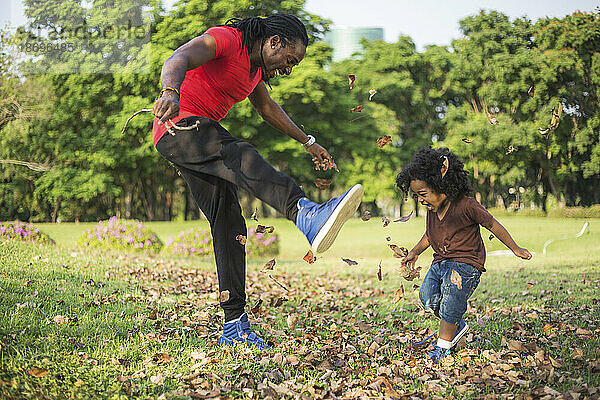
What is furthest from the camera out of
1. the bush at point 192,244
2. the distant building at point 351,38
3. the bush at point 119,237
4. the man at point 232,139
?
the distant building at point 351,38

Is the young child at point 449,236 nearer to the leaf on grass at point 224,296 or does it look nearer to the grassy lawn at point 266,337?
the grassy lawn at point 266,337

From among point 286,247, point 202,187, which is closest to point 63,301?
point 202,187

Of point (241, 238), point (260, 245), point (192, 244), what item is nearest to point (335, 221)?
point (241, 238)

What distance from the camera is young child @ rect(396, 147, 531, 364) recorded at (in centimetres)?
294

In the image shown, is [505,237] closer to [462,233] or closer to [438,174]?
[462,233]

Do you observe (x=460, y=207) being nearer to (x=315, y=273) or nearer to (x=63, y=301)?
(x=63, y=301)

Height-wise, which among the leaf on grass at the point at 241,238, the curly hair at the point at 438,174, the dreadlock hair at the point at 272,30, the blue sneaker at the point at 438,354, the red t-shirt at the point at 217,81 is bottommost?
the blue sneaker at the point at 438,354

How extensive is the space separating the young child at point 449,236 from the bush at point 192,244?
22.4 ft

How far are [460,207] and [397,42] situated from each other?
870 inches

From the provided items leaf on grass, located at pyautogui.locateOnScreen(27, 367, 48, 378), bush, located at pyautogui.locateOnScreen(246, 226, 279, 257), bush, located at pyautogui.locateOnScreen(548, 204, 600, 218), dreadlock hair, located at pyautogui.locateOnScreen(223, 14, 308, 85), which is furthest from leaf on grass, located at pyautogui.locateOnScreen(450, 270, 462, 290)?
bush, located at pyautogui.locateOnScreen(548, 204, 600, 218)

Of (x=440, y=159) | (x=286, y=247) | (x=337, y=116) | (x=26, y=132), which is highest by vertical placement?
(x=337, y=116)

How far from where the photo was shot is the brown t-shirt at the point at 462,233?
2.96m

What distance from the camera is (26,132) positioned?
1249cm

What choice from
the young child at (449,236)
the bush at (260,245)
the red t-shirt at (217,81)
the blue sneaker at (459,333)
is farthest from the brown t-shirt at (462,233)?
Answer: the bush at (260,245)
